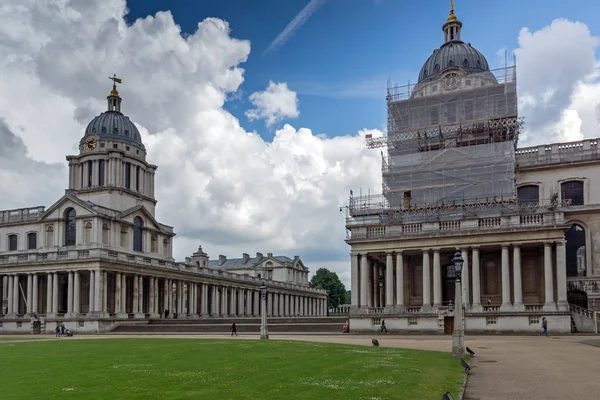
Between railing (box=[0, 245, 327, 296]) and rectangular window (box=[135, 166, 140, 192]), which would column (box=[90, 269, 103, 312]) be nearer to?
railing (box=[0, 245, 327, 296])

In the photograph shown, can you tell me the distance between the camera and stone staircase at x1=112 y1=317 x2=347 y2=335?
61.8m

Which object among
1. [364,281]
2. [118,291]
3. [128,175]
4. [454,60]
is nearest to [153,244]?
[128,175]

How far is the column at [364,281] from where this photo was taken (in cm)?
6109

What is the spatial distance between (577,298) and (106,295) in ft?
179

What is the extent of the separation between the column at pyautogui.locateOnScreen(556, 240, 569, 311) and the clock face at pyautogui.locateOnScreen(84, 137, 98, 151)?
68327 mm

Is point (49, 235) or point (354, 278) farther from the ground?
point (49, 235)

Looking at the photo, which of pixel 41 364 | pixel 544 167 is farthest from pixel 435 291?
pixel 41 364

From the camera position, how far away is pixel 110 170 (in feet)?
308

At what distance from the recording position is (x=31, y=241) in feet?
302

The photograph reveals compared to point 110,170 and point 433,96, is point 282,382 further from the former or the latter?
point 110,170

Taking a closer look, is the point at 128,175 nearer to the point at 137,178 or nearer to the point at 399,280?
the point at 137,178

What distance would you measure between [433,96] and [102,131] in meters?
51.8

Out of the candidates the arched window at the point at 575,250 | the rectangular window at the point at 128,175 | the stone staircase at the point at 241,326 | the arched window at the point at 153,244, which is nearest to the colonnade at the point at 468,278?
the stone staircase at the point at 241,326

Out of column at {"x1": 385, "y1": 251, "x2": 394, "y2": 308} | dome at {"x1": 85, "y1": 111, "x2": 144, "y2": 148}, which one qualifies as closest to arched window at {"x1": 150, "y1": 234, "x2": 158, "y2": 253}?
dome at {"x1": 85, "y1": 111, "x2": 144, "y2": 148}
